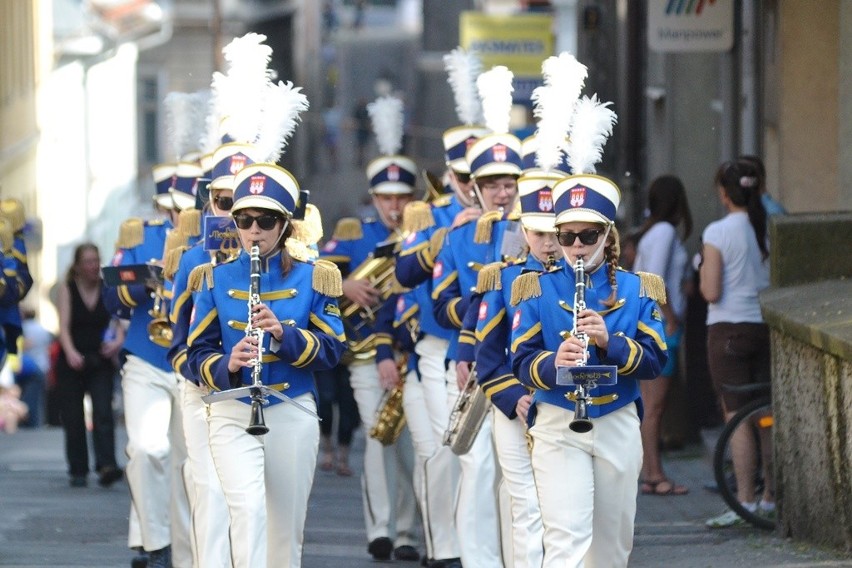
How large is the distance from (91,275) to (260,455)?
7.06m

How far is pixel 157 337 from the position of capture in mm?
10648

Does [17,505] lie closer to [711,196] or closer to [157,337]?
[157,337]

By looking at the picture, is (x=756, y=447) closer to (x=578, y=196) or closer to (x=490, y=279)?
(x=490, y=279)

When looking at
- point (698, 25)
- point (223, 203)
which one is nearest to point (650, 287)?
point (223, 203)

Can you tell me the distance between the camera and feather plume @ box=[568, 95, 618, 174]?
8484mm

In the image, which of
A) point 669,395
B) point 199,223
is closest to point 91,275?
point 669,395

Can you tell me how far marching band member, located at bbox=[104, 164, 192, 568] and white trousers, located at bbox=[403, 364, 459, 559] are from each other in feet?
3.86

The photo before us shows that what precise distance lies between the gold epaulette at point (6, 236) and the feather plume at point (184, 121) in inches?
39.8

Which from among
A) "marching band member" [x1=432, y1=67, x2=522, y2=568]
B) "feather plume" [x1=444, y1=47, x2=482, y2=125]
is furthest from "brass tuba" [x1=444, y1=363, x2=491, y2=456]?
"feather plume" [x1=444, y1=47, x2=482, y2=125]

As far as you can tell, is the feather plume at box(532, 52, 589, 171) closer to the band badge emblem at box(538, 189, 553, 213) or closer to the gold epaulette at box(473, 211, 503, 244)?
the band badge emblem at box(538, 189, 553, 213)

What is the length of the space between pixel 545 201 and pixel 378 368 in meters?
2.63

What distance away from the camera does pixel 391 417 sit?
11305 millimetres

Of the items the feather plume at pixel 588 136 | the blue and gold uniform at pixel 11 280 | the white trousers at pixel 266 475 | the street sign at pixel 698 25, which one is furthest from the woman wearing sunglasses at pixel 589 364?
the street sign at pixel 698 25

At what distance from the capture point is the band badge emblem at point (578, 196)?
7.89 meters
